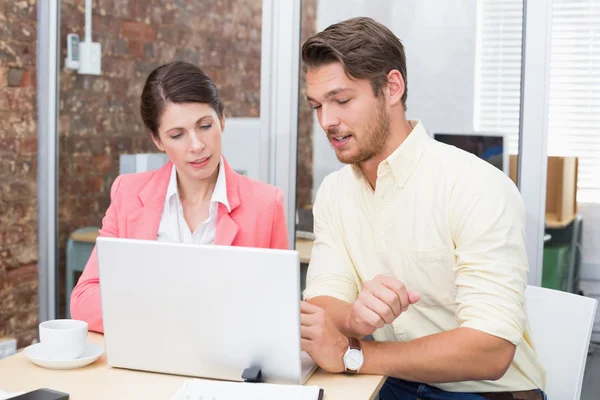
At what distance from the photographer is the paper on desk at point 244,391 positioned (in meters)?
1.28

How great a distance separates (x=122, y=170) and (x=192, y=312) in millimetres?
2246

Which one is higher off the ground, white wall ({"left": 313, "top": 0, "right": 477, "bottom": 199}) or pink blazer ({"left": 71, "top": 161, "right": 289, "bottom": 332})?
white wall ({"left": 313, "top": 0, "right": 477, "bottom": 199})

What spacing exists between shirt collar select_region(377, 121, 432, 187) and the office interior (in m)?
0.96

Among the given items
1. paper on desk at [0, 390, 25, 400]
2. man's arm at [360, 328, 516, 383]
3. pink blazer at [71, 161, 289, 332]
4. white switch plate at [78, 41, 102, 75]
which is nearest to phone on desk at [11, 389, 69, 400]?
paper on desk at [0, 390, 25, 400]

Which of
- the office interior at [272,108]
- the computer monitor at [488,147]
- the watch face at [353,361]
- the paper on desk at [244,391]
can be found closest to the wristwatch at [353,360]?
the watch face at [353,361]

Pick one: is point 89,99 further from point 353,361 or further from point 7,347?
point 353,361

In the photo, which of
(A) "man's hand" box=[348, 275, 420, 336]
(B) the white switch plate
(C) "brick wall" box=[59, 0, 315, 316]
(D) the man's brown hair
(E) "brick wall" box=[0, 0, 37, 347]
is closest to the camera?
(A) "man's hand" box=[348, 275, 420, 336]

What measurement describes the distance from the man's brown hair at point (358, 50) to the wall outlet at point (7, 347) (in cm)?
226

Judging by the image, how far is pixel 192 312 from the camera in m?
1.33

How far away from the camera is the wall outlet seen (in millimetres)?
3312

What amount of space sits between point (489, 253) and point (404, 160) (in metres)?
0.31

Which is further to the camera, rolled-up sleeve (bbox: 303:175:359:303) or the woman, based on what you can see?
the woman

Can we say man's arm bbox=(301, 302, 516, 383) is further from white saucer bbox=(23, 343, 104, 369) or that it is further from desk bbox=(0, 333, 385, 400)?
white saucer bbox=(23, 343, 104, 369)

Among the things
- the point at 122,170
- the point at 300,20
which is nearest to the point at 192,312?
the point at 300,20
